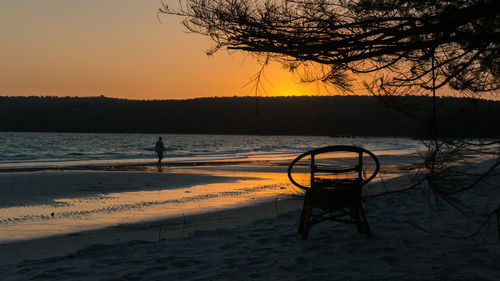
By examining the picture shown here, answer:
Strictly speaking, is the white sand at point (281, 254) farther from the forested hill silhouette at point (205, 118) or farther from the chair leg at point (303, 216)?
the forested hill silhouette at point (205, 118)

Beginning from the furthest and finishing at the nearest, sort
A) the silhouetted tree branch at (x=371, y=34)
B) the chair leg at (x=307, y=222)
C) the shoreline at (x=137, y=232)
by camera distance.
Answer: the shoreline at (x=137, y=232) → the chair leg at (x=307, y=222) → the silhouetted tree branch at (x=371, y=34)

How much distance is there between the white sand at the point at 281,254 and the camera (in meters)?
4.68

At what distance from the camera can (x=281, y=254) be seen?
17.6 feet

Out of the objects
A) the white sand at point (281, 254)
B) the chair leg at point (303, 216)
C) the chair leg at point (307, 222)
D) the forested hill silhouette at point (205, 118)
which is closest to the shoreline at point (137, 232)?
the white sand at point (281, 254)

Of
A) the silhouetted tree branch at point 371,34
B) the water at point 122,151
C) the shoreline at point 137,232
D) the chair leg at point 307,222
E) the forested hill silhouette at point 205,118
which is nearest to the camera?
the silhouetted tree branch at point 371,34

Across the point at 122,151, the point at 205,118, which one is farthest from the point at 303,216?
the point at 205,118

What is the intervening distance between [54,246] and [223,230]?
229cm

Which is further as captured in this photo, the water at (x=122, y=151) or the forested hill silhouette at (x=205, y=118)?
the forested hill silhouette at (x=205, y=118)

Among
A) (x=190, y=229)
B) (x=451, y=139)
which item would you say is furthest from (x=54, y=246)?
(x=451, y=139)

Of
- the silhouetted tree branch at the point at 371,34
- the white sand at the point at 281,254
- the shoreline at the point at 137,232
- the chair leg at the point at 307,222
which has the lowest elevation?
the shoreline at the point at 137,232

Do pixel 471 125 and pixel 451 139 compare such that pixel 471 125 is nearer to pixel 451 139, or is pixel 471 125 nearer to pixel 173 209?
pixel 451 139

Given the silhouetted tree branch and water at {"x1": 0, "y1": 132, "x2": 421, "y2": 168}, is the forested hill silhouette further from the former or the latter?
the silhouetted tree branch

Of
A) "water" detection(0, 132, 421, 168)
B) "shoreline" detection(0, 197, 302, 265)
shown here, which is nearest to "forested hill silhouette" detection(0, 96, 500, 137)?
"water" detection(0, 132, 421, 168)

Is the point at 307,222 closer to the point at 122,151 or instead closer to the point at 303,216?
the point at 303,216
